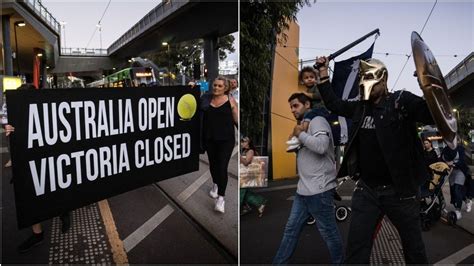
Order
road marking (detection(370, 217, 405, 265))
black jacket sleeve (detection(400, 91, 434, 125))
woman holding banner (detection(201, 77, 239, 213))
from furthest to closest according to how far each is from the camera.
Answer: woman holding banner (detection(201, 77, 239, 213)) < road marking (detection(370, 217, 405, 265)) < black jacket sleeve (detection(400, 91, 434, 125))

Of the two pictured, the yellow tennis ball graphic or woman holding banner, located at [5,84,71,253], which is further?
the yellow tennis ball graphic

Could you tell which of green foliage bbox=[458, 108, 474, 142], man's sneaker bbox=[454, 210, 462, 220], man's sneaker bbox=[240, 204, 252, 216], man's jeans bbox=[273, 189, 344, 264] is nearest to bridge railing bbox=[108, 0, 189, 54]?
man's sneaker bbox=[240, 204, 252, 216]

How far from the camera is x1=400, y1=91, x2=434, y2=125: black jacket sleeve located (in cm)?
144

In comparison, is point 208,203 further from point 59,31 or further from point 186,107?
point 59,31

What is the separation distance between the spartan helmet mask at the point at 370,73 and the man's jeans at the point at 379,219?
46 centimetres

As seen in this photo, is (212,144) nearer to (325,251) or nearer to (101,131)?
(101,131)

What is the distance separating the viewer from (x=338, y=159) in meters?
1.90

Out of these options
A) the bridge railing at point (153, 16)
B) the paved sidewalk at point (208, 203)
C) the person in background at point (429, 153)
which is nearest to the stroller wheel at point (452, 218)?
the person in background at point (429, 153)

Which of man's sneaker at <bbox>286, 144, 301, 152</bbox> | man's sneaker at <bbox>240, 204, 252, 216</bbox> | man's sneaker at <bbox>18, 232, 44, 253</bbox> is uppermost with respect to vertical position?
man's sneaker at <bbox>286, 144, 301, 152</bbox>

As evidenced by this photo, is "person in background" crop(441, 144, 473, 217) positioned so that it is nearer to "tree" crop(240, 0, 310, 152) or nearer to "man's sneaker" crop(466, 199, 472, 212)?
"man's sneaker" crop(466, 199, 472, 212)

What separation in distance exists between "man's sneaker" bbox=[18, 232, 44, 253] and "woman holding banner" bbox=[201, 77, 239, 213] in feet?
3.93

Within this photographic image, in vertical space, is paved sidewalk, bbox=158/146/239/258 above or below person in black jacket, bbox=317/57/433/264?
below

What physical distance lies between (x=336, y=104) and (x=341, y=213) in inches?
30.1

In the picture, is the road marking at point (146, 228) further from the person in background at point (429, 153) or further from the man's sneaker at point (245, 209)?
the person in background at point (429, 153)
